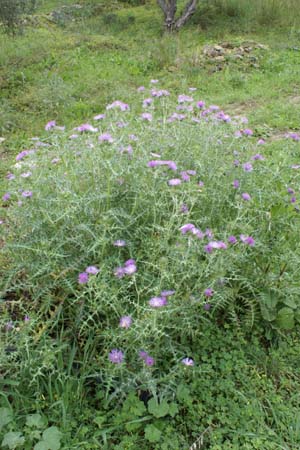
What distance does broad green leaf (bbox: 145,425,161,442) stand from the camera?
1599mm

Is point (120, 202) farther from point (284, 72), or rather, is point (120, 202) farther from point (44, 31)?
point (44, 31)

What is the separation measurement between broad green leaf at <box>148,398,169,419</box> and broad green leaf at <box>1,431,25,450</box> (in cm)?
51

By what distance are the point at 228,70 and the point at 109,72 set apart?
1999 mm

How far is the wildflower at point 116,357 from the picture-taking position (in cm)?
159

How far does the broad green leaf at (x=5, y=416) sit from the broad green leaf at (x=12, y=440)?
0.05 m

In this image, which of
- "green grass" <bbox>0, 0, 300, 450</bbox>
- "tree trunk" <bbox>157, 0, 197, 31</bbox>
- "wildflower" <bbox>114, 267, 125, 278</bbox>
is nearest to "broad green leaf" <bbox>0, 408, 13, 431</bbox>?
"green grass" <bbox>0, 0, 300, 450</bbox>

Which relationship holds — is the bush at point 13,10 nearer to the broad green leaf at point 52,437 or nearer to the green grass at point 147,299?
the green grass at point 147,299

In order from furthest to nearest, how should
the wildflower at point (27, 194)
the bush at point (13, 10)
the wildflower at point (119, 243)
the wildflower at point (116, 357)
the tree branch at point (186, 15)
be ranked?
the tree branch at point (186, 15)
the bush at point (13, 10)
the wildflower at point (27, 194)
the wildflower at point (119, 243)
the wildflower at point (116, 357)

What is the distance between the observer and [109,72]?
21.9 feet

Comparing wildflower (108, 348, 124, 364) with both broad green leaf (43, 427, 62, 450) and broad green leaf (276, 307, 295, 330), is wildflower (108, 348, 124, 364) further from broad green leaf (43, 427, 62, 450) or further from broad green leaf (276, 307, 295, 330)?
broad green leaf (276, 307, 295, 330)

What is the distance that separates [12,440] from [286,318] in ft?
4.54

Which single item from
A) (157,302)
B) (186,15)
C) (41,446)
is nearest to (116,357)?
(157,302)

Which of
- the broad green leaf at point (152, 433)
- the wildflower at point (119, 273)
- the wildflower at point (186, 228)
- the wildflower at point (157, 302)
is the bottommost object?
the broad green leaf at point (152, 433)

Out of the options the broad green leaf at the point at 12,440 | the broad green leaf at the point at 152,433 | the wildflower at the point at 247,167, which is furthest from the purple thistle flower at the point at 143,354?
the wildflower at the point at 247,167
